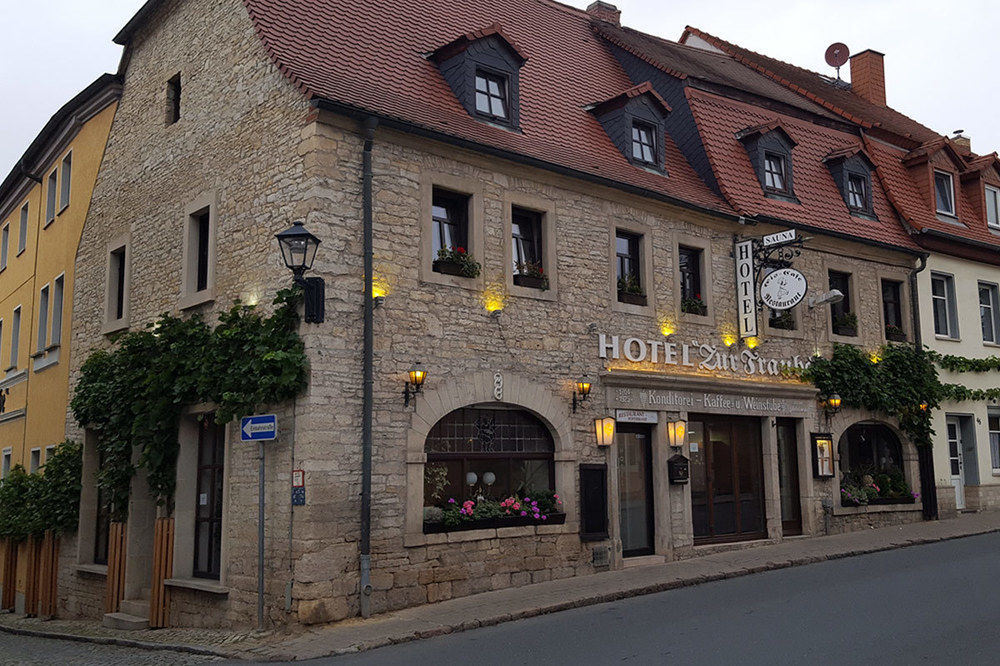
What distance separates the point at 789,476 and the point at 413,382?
883 cm

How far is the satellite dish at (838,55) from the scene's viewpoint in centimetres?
2828

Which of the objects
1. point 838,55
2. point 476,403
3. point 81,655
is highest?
point 838,55

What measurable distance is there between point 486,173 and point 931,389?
11.3 metres

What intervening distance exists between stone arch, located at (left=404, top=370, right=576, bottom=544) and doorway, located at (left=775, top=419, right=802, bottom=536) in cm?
546

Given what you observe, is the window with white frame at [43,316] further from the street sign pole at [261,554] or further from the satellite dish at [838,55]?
the satellite dish at [838,55]

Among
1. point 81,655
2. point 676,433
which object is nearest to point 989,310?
point 676,433

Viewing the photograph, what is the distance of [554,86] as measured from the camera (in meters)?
17.5

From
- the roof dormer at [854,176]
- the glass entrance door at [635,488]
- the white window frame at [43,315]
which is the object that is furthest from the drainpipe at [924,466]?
the white window frame at [43,315]

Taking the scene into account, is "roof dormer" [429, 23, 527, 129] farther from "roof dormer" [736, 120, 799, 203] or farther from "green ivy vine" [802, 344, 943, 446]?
"green ivy vine" [802, 344, 943, 446]

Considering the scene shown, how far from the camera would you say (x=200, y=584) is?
13062mm

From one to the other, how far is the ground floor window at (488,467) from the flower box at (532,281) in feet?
6.04

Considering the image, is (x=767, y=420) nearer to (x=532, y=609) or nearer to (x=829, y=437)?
(x=829, y=437)

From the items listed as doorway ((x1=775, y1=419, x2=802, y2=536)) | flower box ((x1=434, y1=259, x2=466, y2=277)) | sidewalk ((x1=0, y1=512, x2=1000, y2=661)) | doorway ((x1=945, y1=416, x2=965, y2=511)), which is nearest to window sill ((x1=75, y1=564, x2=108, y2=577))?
sidewalk ((x1=0, y1=512, x2=1000, y2=661))

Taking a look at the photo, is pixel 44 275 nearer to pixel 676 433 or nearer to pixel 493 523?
pixel 493 523
